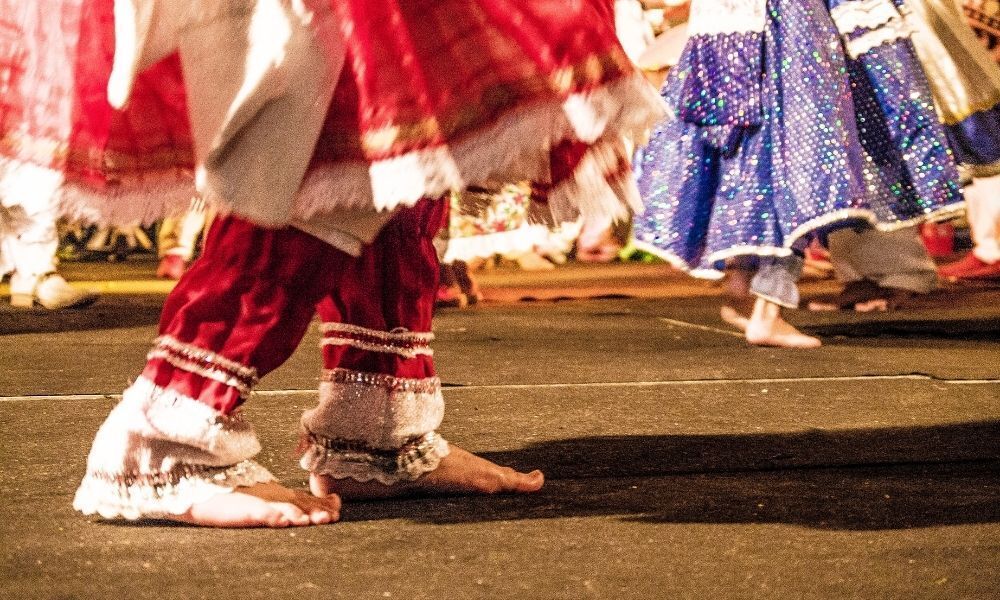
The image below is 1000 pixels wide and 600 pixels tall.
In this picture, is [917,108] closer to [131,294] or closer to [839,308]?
[839,308]

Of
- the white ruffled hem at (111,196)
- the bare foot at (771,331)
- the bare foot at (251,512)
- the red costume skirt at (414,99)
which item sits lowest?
the bare foot at (771,331)

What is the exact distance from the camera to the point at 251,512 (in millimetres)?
1512

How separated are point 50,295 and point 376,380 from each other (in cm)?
258

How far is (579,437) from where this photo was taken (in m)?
2.06

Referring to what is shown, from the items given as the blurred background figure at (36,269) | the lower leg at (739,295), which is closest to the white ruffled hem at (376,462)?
the lower leg at (739,295)

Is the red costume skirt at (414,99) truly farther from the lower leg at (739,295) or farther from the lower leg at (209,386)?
the lower leg at (739,295)

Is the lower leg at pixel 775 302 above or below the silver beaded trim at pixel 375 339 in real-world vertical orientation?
→ below

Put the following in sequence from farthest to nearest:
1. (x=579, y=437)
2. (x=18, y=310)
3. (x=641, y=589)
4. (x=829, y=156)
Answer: (x=18, y=310) < (x=829, y=156) < (x=579, y=437) < (x=641, y=589)

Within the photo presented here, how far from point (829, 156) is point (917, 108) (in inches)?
11.5

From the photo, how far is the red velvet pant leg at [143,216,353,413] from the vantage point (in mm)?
1503

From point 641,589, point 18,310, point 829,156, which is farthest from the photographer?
point 18,310

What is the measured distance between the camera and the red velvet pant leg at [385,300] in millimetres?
1660

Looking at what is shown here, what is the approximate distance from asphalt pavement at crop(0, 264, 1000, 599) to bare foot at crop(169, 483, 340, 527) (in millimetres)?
19

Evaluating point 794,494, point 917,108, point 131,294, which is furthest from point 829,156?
point 131,294
